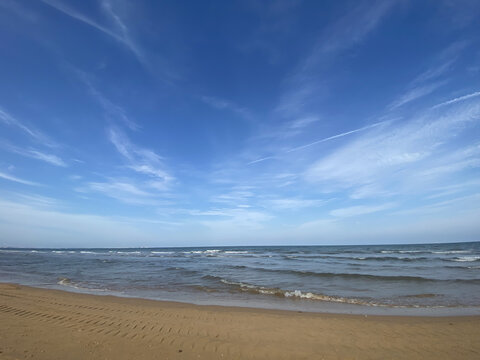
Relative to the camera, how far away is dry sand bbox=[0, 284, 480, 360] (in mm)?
5098

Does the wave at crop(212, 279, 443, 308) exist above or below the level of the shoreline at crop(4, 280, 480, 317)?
above

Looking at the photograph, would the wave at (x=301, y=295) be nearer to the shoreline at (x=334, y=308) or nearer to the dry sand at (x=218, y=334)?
the shoreline at (x=334, y=308)

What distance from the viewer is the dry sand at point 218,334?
5.10 meters

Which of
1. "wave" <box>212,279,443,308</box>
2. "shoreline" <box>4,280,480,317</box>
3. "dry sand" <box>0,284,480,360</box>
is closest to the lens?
"dry sand" <box>0,284,480,360</box>

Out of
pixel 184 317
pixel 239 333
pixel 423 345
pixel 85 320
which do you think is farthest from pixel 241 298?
pixel 423 345

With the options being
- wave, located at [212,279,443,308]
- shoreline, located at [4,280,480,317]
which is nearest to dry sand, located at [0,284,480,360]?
shoreline, located at [4,280,480,317]

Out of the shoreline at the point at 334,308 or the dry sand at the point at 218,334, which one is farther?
the shoreline at the point at 334,308

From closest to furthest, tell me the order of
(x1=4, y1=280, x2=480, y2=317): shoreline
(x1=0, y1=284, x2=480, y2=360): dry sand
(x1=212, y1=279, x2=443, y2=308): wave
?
(x1=0, y1=284, x2=480, y2=360): dry sand < (x1=4, y1=280, x2=480, y2=317): shoreline < (x1=212, y1=279, x2=443, y2=308): wave

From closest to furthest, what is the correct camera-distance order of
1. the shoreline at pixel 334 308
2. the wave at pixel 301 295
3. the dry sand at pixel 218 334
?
the dry sand at pixel 218 334, the shoreline at pixel 334 308, the wave at pixel 301 295

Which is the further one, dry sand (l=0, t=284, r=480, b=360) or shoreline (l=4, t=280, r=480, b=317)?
shoreline (l=4, t=280, r=480, b=317)

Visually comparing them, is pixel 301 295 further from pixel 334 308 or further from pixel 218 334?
pixel 218 334

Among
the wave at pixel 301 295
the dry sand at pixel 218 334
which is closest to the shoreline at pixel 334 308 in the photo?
the wave at pixel 301 295

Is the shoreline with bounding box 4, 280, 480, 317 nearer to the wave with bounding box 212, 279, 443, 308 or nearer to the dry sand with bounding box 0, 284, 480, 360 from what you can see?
the wave with bounding box 212, 279, 443, 308

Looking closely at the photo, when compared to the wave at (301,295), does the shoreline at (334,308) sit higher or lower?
lower
